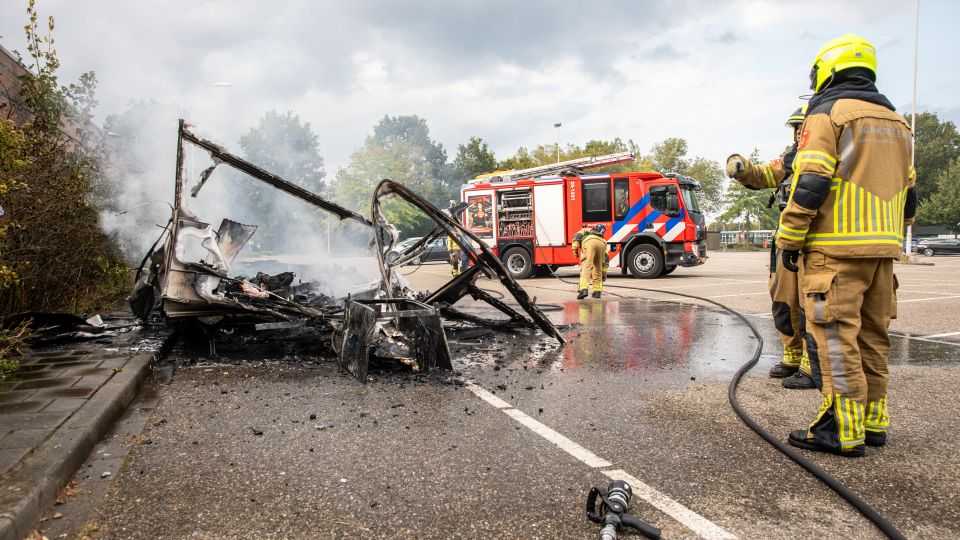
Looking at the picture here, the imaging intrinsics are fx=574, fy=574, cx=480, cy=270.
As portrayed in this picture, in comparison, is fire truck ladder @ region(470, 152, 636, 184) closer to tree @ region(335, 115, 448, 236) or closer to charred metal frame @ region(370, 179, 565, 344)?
tree @ region(335, 115, 448, 236)

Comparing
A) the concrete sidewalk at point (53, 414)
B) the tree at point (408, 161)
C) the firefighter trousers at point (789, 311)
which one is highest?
the tree at point (408, 161)

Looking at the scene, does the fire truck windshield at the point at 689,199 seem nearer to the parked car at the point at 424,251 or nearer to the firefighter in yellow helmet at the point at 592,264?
the firefighter in yellow helmet at the point at 592,264

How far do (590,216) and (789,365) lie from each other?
1214 cm

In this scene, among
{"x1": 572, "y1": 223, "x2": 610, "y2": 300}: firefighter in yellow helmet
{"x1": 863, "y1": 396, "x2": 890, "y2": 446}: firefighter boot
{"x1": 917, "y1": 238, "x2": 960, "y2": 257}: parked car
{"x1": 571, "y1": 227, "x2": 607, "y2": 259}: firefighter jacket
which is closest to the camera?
{"x1": 863, "y1": 396, "x2": 890, "y2": 446}: firefighter boot

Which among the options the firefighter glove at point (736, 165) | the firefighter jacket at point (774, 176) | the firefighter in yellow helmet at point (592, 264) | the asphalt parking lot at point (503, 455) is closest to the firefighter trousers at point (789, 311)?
the asphalt parking lot at point (503, 455)

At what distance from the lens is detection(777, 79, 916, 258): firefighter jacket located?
2961 millimetres

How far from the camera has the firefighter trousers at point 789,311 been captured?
4.32 m

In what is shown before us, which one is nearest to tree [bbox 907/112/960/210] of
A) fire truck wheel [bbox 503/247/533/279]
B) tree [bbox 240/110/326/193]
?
fire truck wheel [bbox 503/247/533/279]

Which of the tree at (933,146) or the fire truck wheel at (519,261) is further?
the tree at (933,146)

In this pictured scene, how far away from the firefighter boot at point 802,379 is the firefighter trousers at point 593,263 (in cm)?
654

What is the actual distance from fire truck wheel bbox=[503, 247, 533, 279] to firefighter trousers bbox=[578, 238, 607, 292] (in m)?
6.15

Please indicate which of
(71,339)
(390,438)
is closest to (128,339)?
(71,339)

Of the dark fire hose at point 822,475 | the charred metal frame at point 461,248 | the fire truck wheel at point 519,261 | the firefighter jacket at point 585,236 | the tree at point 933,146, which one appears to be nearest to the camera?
the dark fire hose at point 822,475

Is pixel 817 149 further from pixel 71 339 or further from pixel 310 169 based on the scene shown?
pixel 310 169
